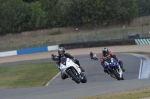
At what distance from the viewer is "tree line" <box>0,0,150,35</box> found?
75.2 meters

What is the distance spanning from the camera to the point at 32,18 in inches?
3007

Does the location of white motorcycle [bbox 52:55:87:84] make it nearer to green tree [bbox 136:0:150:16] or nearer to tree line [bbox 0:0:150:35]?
tree line [bbox 0:0:150:35]

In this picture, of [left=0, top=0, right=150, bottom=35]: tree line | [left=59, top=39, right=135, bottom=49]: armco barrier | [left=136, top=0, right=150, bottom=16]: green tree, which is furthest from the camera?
[left=136, top=0, right=150, bottom=16]: green tree

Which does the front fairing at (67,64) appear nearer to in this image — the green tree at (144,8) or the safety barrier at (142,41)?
the safety barrier at (142,41)

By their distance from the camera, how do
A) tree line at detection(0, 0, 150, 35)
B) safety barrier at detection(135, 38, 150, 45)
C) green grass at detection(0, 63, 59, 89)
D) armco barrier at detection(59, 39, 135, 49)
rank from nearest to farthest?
green grass at detection(0, 63, 59, 89)
safety barrier at detection(135, 38, 150, 45)
armco barrier at detection(59, 39, 135, 49)
tree line at detection(0, 0, 150, 35)

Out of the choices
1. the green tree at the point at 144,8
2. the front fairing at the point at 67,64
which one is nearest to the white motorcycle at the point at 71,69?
the front fairing at the point at 67,64

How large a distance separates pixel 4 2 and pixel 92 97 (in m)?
67.9

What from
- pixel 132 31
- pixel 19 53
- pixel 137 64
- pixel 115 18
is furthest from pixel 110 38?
pixel 115 18

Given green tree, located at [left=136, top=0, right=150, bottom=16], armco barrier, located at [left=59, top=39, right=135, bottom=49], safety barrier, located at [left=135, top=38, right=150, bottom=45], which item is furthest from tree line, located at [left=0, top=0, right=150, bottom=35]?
safety barrier, located at [left=135, top=38, right=150, bottom=45]

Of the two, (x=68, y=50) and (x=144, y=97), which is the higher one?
(x=144, y=97)

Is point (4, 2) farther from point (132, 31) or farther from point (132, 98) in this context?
point (132, 98)

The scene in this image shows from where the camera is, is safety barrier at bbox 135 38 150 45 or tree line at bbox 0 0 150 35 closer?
safety barrier at bbox 135 38 150 45

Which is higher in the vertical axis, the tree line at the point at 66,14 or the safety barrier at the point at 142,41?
the tree line at the point at 66,14

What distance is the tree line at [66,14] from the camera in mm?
75188
